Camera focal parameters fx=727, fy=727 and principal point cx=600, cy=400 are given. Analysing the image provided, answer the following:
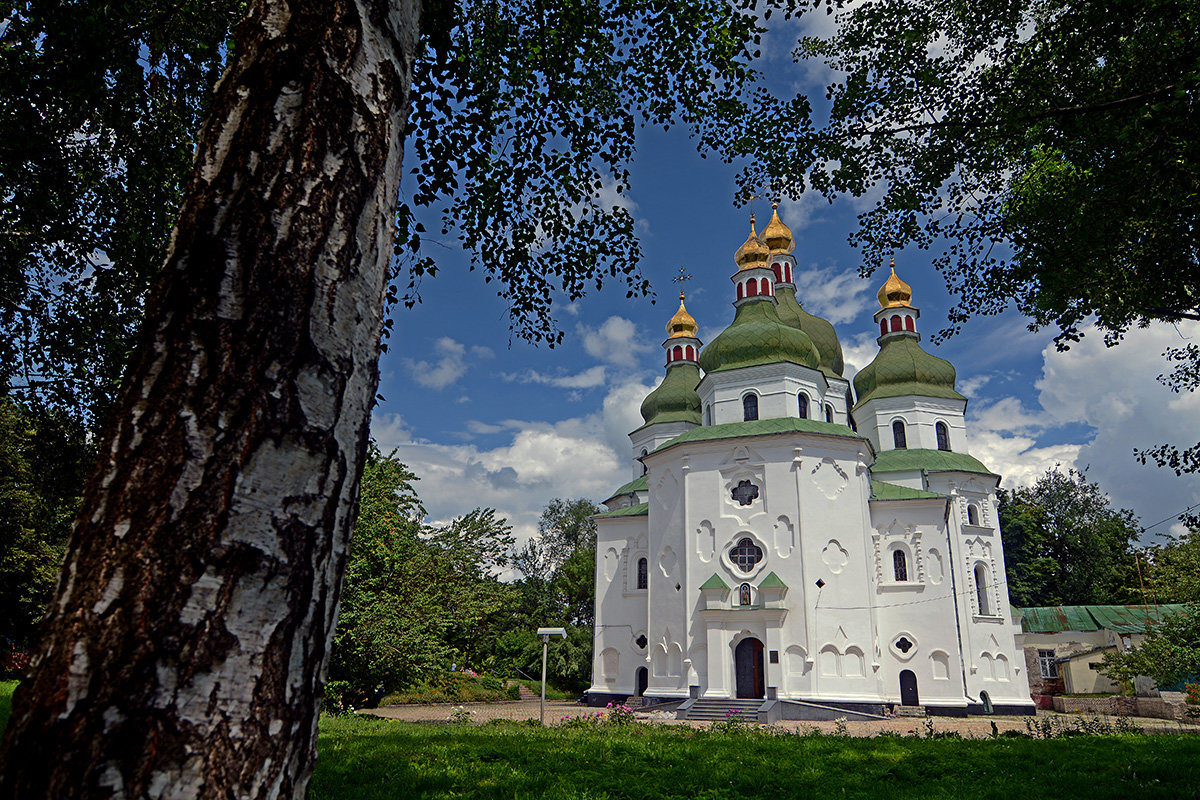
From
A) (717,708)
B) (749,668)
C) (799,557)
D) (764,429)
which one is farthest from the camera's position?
(764,429)

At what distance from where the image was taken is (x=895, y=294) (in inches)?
1374

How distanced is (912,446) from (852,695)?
487 inches

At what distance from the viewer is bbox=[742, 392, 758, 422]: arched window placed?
28000mm

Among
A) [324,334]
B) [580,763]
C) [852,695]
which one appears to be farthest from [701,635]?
[324,334]

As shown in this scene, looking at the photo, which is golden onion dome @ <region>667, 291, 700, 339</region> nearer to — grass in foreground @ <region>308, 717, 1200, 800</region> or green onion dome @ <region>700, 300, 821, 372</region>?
green onion dome @ <region>700, 300, 821, 372</region>

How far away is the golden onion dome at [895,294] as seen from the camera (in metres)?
34.8

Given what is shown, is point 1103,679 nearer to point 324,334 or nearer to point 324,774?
point 324,774

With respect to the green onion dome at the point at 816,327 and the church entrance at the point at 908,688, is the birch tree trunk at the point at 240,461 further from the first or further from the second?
the green onion dome at the point at 816,327

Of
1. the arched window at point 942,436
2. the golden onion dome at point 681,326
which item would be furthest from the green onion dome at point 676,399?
the arched window at point 942,436

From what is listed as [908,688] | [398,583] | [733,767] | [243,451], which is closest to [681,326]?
[908,688]

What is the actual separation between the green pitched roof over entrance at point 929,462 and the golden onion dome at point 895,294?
768cm

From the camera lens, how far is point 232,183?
66.0 inches

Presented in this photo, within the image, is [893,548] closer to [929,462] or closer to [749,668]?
[929,462]

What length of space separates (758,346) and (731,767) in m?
22.0
